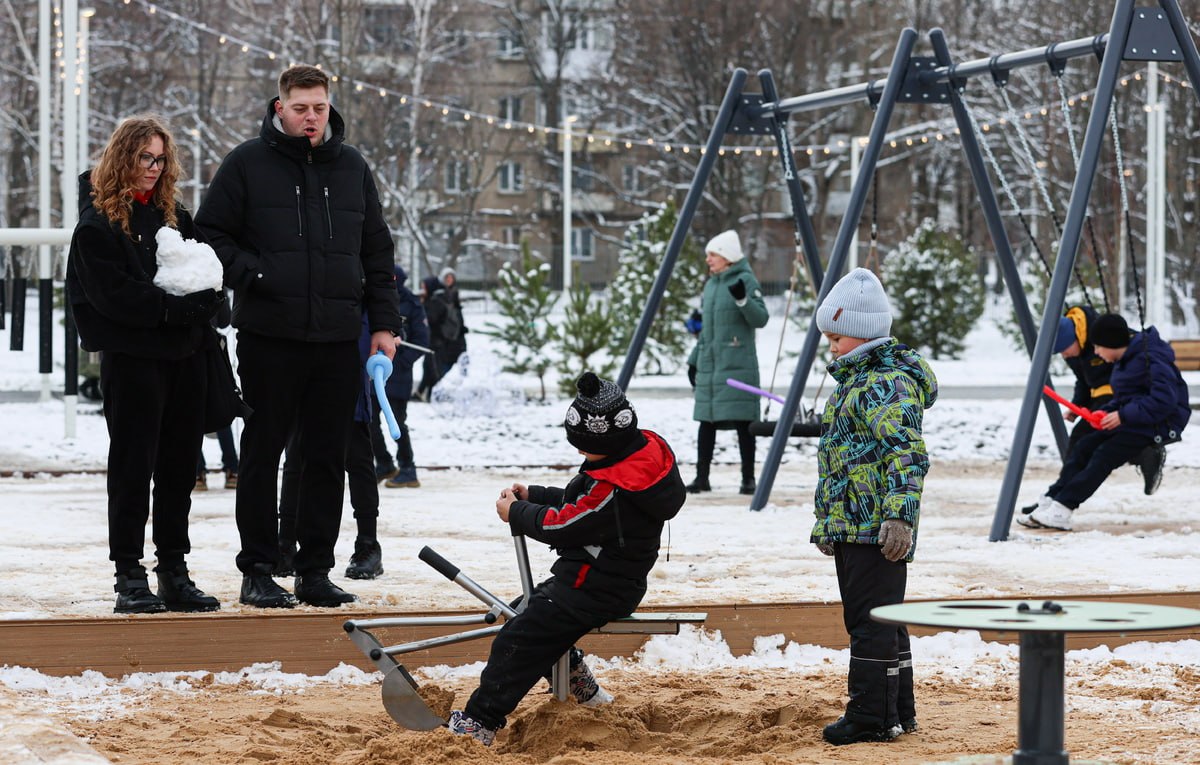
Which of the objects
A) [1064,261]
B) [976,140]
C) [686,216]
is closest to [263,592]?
[1064,261]

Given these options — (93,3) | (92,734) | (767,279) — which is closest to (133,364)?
(92,734)

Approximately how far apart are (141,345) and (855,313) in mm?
2448

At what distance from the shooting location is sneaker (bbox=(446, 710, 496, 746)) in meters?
4.46

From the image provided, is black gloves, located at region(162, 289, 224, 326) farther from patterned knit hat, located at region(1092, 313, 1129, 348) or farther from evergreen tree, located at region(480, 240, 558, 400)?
evergreen tree, located at region(480, 240, 558, 400)

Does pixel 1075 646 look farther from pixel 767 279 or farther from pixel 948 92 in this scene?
pixel 767 279

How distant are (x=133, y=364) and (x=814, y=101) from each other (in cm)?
619

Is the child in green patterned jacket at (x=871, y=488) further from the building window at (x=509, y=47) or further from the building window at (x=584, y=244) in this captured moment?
the building window at (x=584, y=244)

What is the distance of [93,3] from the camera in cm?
3394

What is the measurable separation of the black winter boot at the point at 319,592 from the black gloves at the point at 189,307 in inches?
40.8

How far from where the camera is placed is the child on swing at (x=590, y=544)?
454 centimetres

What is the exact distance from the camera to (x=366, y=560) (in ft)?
21.5

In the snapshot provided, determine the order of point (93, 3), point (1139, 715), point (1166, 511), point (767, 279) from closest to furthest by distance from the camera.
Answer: point (1139, 715), point (1166, 511), point (93, 3), point (767, 279)

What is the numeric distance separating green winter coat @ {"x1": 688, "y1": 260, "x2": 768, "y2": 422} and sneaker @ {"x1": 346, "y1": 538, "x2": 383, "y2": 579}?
4.18 meters

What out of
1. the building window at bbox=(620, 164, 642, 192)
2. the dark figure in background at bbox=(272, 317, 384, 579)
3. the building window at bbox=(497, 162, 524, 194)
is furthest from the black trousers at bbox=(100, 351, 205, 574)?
the building window at bbox=(497, 162, 524, 194)
